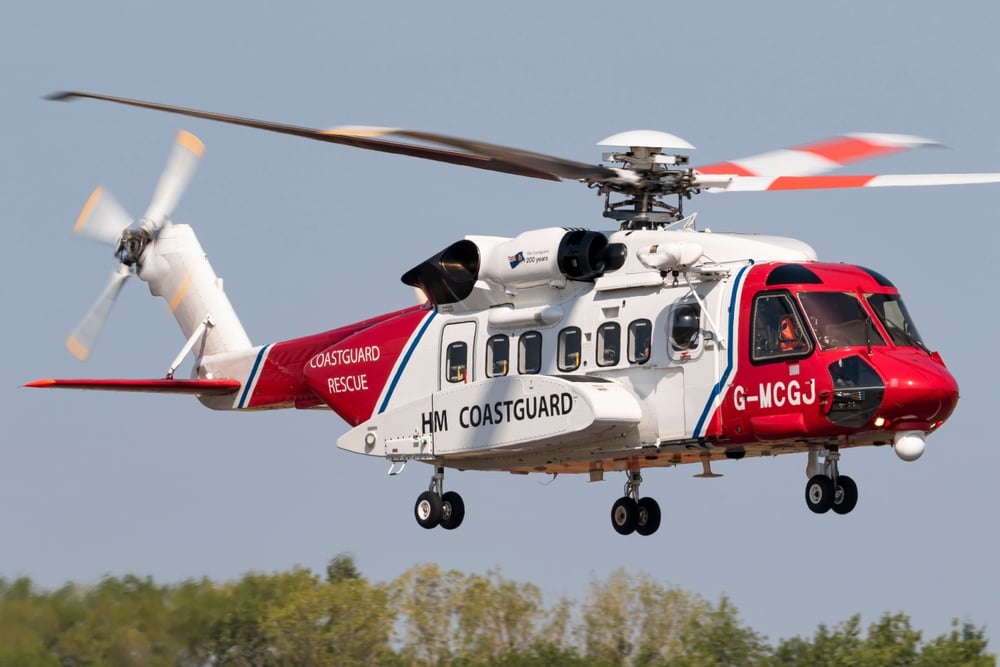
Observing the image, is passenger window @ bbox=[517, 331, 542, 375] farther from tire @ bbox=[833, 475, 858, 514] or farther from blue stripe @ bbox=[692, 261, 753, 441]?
tire @ bbox=[833, 475, 858, 514]

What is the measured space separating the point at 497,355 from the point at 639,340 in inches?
76.3

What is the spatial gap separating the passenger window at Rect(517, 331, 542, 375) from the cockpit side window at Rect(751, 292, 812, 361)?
9.10 feet

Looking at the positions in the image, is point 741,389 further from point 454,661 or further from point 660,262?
point 454,661

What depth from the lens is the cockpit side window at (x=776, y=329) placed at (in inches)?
813

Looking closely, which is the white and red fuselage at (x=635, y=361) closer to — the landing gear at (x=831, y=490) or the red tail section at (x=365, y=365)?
the red tail section at (x=365, y=365)

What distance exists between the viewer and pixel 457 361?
76.7ft

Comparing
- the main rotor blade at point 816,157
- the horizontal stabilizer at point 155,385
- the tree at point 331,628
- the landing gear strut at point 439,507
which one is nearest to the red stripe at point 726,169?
the main rotor blade at point 816,157

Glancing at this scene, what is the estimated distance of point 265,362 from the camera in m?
25.9

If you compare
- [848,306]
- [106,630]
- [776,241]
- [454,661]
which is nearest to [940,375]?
[848,306]

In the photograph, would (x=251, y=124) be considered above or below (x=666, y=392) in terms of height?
above

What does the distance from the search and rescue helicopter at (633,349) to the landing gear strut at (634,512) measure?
0.02 m

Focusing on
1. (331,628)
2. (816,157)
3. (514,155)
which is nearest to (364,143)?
(514,155)

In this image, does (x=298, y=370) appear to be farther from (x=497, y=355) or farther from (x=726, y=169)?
(x=726, y=169)

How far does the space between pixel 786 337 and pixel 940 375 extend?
1588 millimetres
